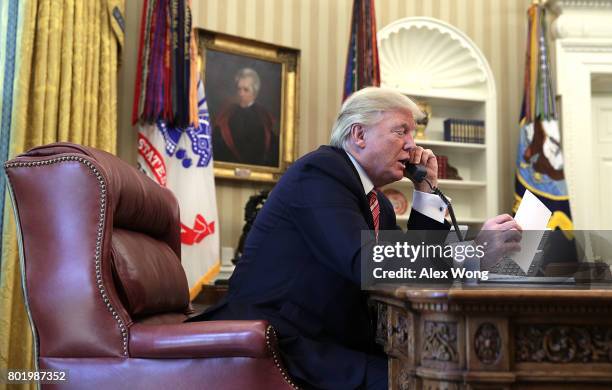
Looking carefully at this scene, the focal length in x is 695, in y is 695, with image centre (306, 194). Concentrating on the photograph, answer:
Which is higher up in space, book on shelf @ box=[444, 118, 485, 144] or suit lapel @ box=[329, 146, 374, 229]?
book on shelf @ box=[444, 118, 485, 144]

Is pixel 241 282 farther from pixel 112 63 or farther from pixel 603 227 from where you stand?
pixel 603 227

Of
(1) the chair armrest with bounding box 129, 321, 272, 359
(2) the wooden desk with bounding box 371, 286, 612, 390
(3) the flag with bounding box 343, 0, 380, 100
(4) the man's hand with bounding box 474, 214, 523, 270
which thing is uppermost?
(3) the flag with bounding box 343, 0, 380, 100

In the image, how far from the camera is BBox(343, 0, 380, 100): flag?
14.9ft

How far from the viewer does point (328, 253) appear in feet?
5.62

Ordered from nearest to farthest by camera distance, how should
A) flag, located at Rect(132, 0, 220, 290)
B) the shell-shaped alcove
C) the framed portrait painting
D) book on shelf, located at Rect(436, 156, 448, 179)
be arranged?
flag, located at Rect(132, 0, 220, 290) < the framed portrait painting < book on shelf, located at Rect(436, 156, 448, 179) < the shell-shaped alcove

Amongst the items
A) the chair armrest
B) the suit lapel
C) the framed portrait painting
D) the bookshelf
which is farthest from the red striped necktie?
the bookshelf

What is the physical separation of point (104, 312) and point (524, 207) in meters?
1.05

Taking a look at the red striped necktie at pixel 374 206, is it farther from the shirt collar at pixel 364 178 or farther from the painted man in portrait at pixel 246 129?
the painted man in portrait at pixel 246 129

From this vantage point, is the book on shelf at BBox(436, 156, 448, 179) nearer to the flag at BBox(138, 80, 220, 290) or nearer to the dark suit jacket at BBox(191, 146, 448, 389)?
the flag at BBox(138, 80, 220, 290)

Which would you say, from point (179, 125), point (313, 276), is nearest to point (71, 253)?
point (313, 276)

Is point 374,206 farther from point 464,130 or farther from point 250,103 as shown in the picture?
point 464,130

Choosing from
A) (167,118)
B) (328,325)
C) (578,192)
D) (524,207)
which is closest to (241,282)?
(328,325)

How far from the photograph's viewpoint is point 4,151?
3045 mm

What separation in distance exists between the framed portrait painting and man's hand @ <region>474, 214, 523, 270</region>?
9.65ft
